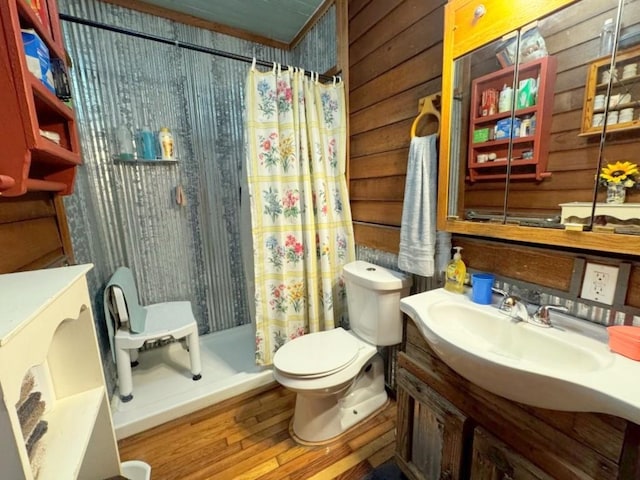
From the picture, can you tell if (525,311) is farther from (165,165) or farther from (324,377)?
(165,165)

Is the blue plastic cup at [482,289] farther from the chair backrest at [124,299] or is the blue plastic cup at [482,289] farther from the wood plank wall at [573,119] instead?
the chair backrest at [124,299]

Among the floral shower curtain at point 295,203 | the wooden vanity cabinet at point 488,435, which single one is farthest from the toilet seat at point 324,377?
the floral shower curtain at point 295,203

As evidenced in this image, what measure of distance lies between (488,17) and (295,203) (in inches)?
46.5

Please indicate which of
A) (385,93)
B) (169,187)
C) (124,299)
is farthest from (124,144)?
(385,93)

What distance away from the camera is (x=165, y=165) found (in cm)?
208

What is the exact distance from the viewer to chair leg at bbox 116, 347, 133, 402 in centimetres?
159

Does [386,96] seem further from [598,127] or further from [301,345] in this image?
[301,345]

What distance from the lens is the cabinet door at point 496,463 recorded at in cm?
71

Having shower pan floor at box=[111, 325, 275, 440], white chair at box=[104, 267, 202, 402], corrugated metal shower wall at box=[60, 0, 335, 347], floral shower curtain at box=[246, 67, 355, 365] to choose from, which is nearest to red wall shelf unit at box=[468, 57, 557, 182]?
floral shower curtain at box=[246, 67, 355, 365]

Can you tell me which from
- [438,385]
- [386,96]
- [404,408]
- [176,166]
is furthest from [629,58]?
[176,166]

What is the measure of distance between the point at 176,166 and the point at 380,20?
1.67m

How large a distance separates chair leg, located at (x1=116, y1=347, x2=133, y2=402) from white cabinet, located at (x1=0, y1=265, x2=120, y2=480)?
74 centimetres

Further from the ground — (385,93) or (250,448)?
(385,93)

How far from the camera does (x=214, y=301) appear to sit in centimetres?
238
